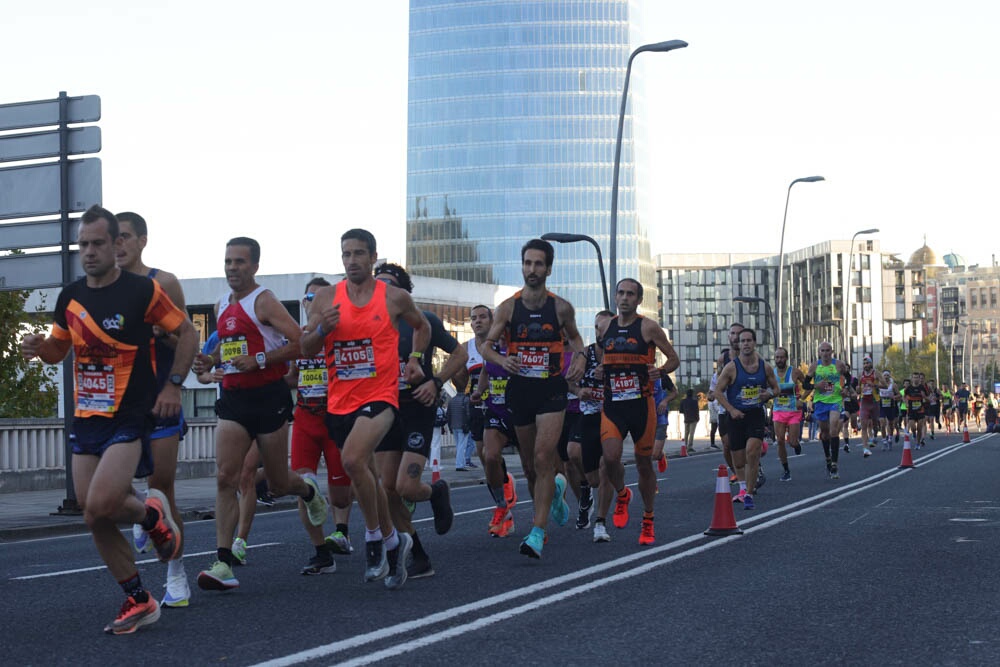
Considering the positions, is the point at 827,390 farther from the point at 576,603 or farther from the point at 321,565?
the point at 576,603

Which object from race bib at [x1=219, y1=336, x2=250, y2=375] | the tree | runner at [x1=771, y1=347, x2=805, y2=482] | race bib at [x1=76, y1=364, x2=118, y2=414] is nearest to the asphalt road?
race bib at [x1=76, y1=364, x2=118, y2=414]

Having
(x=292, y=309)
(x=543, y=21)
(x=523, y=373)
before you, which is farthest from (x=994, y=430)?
(x=543, y=21)

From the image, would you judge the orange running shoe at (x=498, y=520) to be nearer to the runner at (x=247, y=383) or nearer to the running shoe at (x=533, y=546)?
the running shoe at (x=533, y=546)

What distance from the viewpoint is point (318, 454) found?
387 inches

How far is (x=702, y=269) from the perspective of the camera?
655 ft

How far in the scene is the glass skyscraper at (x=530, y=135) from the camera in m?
151

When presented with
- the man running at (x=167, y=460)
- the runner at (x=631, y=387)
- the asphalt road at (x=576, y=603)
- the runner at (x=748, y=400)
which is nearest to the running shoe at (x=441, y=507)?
the asphalt road at (x=576, y=603)

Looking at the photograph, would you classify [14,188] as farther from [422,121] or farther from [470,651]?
[422,121]

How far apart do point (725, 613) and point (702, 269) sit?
194 meters

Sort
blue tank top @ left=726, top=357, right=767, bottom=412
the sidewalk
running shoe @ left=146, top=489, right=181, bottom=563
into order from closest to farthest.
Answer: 1. running shoe @ left=146, top=489, right=181, bottom=563
2. the sidewalk
3. blue tank top @ left=726, top=357, right=767, bottom=412

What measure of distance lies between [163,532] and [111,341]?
947 millimetres

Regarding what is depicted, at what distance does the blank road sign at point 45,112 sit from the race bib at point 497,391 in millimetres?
7207

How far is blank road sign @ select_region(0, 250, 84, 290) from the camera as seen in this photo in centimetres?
1714

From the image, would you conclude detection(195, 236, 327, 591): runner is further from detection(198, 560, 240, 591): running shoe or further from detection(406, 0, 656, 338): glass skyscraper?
detection(406, 0, 656, 338): glass skyscraper
